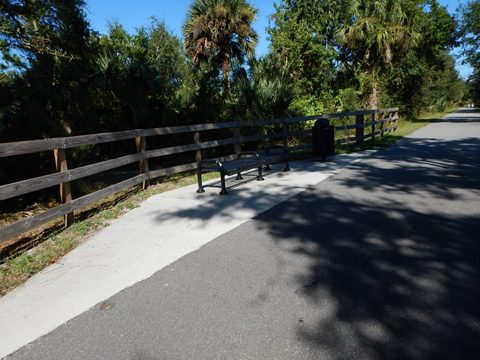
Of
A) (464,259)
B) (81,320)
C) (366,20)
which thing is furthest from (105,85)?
(366,20)

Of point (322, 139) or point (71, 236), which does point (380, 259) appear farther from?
point (322, 139)

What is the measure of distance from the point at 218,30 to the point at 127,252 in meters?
15.7

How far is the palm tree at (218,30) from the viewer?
17516 mm

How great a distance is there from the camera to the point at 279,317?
2746mm

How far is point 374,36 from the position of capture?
2153cm

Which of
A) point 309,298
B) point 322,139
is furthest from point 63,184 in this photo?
point 322,139

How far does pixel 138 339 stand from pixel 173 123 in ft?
33.3

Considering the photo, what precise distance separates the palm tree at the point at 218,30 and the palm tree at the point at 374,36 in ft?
22.9

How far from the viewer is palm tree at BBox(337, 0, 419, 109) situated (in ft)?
70.8

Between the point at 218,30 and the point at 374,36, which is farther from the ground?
the point at 374,36

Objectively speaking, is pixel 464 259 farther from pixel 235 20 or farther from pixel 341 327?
pixel 235 20

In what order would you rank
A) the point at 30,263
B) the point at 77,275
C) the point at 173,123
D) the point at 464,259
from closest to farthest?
the point at 464,259 < the point at 77,275 < the point at 30,263 < the point at 173,123

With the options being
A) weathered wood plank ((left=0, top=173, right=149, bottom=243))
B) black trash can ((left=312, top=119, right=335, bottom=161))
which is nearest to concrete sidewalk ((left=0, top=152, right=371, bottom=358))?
weathered wood plank ((left=0, top=173, right=149, bottom=243))

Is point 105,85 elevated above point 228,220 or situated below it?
above
